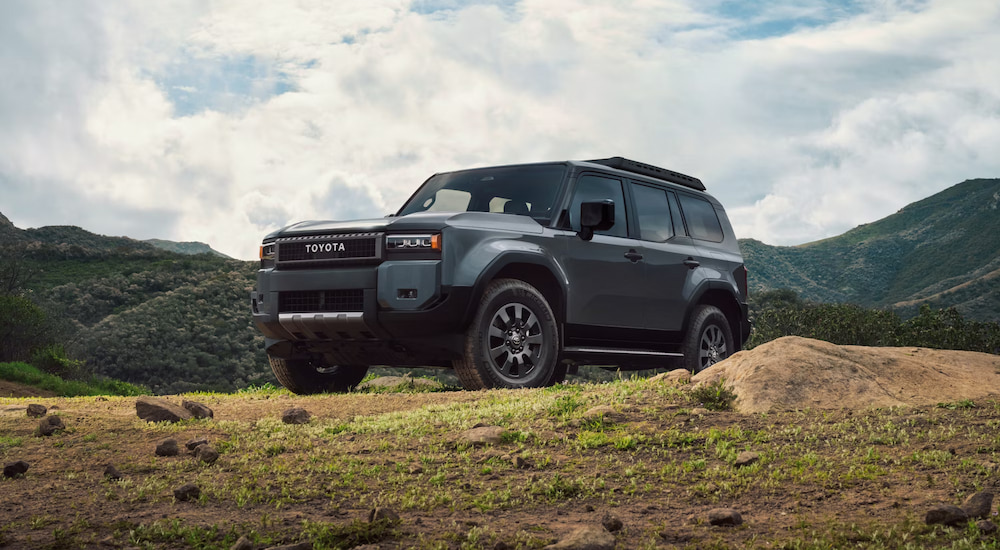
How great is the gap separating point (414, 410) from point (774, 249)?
117316 mm

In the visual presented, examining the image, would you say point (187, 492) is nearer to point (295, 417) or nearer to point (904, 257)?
point (295, 417)

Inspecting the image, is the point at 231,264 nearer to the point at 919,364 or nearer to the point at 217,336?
the point at 217,336

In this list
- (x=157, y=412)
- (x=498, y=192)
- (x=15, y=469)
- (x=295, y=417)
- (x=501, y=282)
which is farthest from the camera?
(x=498, y=192)

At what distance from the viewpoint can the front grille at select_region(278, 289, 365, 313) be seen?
28.0 ft

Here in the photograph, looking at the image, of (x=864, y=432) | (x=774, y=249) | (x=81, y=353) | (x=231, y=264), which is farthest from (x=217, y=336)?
(x=774, y=249)

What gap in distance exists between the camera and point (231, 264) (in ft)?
169

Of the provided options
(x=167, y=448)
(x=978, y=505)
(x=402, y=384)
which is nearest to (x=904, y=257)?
(x=402, y=384)

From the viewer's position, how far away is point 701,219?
1169 centimetres

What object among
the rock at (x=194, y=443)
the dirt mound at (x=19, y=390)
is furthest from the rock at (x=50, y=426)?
the dirt mound at (x=19, y=390)

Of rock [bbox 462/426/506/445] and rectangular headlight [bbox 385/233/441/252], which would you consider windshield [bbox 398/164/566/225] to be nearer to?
rectangular headlight [bbox 385/233/441/252]

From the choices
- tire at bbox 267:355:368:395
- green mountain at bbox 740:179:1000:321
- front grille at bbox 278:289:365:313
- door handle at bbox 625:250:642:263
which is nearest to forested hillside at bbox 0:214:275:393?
tire at bbox 267:355:368:395

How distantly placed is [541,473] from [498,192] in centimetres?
482

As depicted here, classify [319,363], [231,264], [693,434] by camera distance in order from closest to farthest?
1. [693,434]
2. [319,363]
3. [231,264]

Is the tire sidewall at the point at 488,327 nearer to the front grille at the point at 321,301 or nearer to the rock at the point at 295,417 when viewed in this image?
the front grille at the point at 321,301
